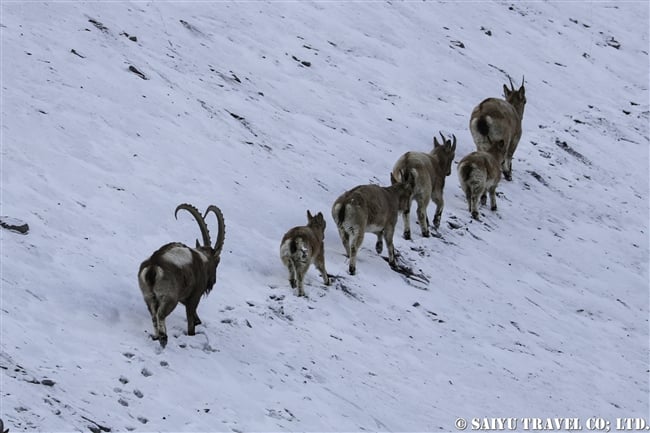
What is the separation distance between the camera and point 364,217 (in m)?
14.8

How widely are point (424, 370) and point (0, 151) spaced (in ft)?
25.3

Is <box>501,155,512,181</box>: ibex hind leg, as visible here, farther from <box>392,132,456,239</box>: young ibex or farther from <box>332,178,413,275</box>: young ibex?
<box>332,178,413,275</box>: young ibex

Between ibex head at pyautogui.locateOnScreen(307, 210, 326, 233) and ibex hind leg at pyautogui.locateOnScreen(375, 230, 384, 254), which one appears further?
ibex hind leg at pyautogui.locateOnScreen(375, 230, 384, 254)

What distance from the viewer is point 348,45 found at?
2669 centimetres

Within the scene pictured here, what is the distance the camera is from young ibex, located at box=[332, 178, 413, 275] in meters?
14.7

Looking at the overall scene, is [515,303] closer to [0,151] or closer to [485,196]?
[485,196]

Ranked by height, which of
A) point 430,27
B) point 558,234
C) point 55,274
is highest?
point 430,27

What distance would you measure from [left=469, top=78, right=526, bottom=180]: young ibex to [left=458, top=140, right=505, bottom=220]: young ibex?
145 centimetres

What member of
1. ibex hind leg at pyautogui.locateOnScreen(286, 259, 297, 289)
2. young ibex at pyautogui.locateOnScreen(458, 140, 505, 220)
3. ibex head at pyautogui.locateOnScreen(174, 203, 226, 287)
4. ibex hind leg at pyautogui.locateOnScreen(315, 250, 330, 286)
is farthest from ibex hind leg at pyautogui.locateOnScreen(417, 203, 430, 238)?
ibex head at pyautogui.locateOnScreen(174, 203, 226, 287)

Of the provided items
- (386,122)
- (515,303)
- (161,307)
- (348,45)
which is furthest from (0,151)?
(348,45)

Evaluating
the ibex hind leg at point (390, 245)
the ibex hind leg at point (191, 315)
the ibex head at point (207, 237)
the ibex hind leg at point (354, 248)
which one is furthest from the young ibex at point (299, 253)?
the ibex hind leg at point (191, 315)

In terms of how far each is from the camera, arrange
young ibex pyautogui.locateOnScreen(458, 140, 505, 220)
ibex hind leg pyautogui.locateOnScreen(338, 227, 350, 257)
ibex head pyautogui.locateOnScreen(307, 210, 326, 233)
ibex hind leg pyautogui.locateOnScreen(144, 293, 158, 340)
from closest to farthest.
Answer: ibex hind leg pyautogui.locateOnScreen(144, 293, 158, 340) → ibex head pyautogui.locateOnScreen(307, 210, 326, 233) → ibex hind leg pyautogui.locateOnScreen(338, 227, 350, 257) → young ibex pyautogui.locateOnScreen(458, 140, 505, 220)

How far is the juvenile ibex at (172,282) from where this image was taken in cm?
1074

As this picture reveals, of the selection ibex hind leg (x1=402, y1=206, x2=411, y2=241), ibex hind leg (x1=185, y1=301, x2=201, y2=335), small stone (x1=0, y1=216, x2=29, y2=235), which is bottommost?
small stone (x1=0, y1=216, x2=29, y2=235)
